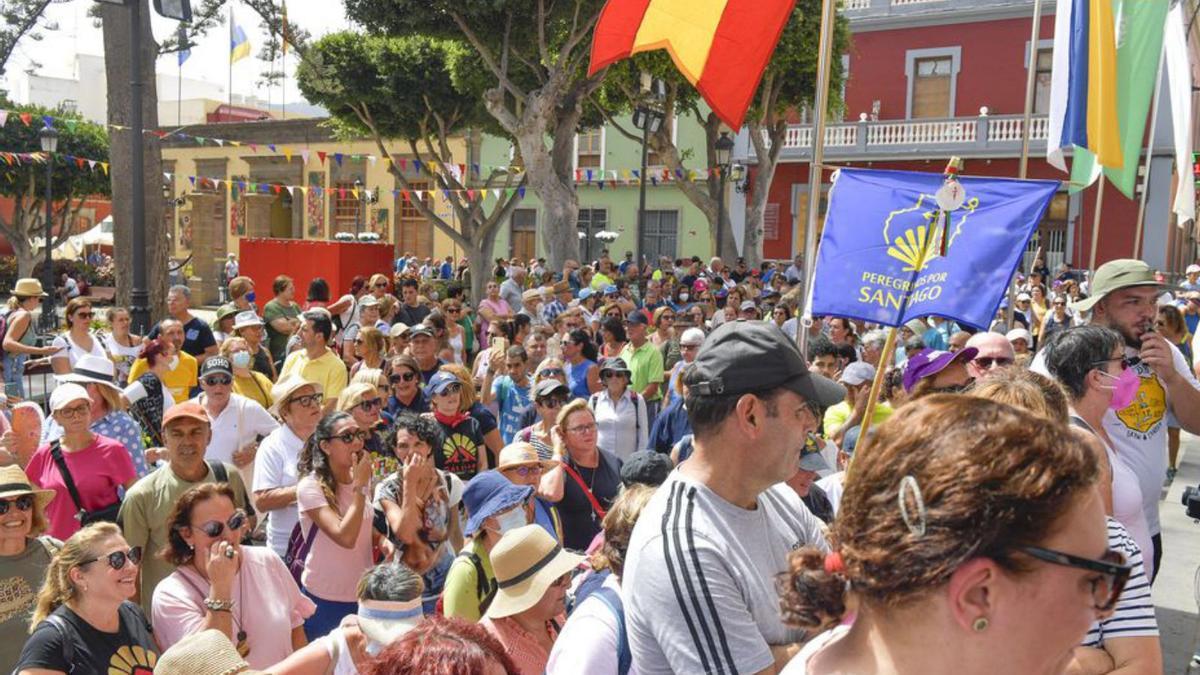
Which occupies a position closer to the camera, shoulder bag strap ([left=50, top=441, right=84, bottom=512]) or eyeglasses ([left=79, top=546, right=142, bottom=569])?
eyeglasses ([left=79, top=546, right=142, bottom=569])

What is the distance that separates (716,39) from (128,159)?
10181 mm

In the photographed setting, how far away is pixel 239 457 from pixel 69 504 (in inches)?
52.0

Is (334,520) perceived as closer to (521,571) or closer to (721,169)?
(521,571)

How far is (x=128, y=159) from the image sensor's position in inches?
527

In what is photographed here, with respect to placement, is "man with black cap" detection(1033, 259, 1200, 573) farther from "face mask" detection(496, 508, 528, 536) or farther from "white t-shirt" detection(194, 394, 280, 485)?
"white t-shirt" detection(194, 394, 280, 485)

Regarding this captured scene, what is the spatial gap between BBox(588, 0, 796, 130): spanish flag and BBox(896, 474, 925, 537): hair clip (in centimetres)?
471

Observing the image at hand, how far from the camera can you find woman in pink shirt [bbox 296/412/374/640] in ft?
15.4

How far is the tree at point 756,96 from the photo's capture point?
890 inches

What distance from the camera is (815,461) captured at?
4898 mm

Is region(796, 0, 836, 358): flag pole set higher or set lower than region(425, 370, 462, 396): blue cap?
higher

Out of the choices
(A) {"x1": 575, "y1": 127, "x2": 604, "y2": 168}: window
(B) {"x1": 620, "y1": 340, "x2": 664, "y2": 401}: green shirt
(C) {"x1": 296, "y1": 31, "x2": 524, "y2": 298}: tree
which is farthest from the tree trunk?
(A) {"x1": 575, "y1": 127, "x2": 604, "y2": 168}: window

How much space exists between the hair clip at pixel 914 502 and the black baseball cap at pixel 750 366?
823 mm

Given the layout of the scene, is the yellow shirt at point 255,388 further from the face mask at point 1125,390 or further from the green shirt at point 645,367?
the face mask at point 1125,390

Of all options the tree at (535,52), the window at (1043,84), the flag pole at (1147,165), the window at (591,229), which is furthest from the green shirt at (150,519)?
the window at (591,229)
